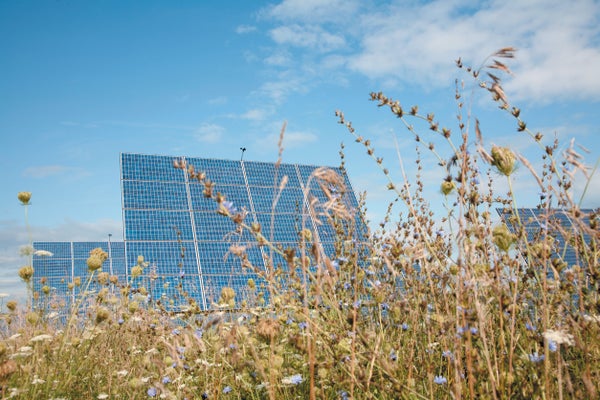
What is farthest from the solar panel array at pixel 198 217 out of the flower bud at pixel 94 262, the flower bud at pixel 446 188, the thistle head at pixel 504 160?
the thistle head at pixel 504 160

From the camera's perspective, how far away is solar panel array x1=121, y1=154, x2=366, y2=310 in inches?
407

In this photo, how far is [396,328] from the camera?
384cm

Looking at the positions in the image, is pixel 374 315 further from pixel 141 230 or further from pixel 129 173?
pixel 129 173

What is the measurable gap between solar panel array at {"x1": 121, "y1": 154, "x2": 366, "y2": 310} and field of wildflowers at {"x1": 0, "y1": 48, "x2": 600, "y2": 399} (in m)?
4.51

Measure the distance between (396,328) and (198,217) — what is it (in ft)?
29.3

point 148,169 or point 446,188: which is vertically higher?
point 148,169

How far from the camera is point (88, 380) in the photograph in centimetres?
406

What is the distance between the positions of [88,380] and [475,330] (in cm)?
330

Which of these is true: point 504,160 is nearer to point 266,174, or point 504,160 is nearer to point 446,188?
point 446,188

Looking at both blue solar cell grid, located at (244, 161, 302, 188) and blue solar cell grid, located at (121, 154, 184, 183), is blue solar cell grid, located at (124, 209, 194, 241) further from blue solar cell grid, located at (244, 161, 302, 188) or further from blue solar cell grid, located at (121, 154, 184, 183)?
blue solar cell grid, located at (244, 161, 302, 188)

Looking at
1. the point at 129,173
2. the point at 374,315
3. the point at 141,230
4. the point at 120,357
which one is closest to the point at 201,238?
the point at 141,230

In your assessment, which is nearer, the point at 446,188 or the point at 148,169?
the point at 446,188

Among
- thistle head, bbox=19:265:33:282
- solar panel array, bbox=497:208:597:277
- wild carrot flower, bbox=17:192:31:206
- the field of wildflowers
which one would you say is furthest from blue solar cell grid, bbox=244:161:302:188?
thistle head, bbox=19:265:33:282

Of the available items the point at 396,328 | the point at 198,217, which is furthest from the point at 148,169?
the point at 396,328
